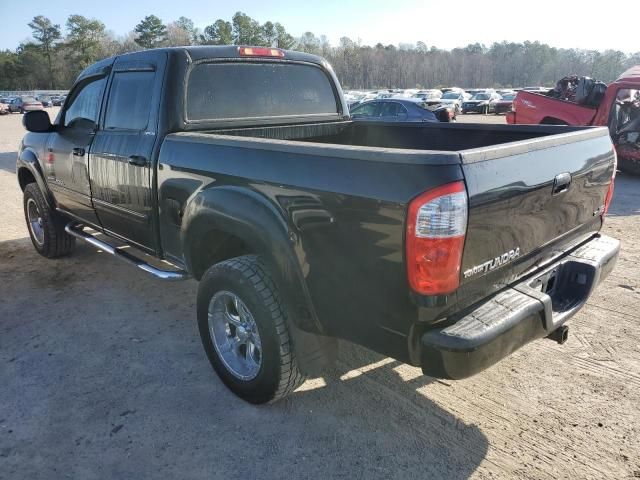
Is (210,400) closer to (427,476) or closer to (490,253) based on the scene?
(427,476)

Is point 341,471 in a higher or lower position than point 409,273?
lower

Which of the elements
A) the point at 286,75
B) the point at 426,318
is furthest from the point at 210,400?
the point at 286,75

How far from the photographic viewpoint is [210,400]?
3016 millimetres

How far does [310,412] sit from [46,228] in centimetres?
394

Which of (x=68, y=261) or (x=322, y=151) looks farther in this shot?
(x=68, y=261)

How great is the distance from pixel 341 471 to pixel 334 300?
0.85 m

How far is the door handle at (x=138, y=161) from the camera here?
3.42 meters

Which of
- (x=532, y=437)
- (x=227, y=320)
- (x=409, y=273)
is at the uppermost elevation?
(x=409, y=273)

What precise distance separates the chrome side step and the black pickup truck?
2cm

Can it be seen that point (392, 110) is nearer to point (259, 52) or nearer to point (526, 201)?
point (259, 52)

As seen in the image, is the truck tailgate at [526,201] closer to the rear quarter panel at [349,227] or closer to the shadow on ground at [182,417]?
the rear quarter panel at [349,227]

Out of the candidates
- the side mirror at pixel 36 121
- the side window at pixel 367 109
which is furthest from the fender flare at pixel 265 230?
the side window at pixel 367 109

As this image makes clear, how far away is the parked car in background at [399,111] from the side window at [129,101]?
922 centimetres

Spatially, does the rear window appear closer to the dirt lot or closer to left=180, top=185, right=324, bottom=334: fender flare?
left=180, top=185, right=324, bottom=334: fender flare
